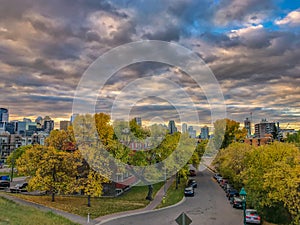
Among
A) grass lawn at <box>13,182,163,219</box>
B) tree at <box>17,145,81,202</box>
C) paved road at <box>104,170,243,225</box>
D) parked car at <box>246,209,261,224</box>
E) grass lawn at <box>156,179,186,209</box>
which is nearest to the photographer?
parked car at <box>246,209,261,224</box>

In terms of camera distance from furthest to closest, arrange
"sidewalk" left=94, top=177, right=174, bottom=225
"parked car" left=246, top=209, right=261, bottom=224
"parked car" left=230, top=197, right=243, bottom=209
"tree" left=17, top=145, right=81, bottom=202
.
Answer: "parked car" left=230, top=197, right=243, bottom=209 → "tree" left=17, top=145, right=81, bottom=202 → "sidewalk" left=94, top=177, right=174, bottom=225 → "parked car" left=246, top=209, right=261, bottom=224

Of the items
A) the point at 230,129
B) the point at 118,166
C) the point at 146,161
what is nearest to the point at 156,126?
the point at 146,161

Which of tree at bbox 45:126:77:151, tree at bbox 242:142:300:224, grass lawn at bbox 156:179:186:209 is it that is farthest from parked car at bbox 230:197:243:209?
tree at bbox 45:126:77:151

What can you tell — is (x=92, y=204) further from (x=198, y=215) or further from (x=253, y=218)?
(x=253, y=218)

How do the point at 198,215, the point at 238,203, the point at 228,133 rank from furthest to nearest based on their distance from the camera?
the point at 228,133, the point at 238,203, the point at 198,215

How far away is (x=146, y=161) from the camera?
1278 inches

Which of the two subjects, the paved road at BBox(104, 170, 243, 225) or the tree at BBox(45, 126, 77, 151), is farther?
the tree at BBox(45, 126, 77, 151)

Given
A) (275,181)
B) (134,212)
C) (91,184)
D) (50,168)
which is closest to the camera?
(275,181)

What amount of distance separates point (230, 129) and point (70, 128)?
44359 millimetres

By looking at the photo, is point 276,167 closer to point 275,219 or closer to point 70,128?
point 275,219

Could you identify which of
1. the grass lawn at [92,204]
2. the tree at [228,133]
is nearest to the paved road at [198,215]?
the grass lawn at [92,204]

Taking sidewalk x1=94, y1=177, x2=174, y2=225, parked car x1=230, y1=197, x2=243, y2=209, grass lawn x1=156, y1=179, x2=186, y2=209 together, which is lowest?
grass lawn x1=156, y1=179, x2=186, y2=209

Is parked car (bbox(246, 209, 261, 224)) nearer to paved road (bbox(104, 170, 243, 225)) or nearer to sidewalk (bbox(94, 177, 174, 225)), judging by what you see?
paved road (bbox(104, 170, 243, 225))

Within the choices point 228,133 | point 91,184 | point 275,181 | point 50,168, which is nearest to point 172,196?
point 91,184
